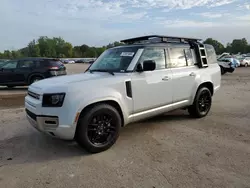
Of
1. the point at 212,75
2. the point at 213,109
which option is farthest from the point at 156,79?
the point at 213,109

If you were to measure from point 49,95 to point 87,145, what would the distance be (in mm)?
1001

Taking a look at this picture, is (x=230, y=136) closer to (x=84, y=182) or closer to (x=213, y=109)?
(x=213, y=109)

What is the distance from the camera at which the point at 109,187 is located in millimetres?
2834

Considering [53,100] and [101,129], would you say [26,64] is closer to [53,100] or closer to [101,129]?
[53,100]

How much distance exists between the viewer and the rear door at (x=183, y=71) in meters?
4.87

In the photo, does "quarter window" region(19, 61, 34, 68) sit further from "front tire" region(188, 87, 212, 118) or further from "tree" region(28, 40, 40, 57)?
"tree" region(28, 40, 40, 57)

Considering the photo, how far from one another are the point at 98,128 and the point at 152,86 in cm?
137

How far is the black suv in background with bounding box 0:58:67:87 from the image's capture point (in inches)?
459

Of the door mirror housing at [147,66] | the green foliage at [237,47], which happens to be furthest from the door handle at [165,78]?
the green foliage at [237,47]

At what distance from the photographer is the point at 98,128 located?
3744 mm

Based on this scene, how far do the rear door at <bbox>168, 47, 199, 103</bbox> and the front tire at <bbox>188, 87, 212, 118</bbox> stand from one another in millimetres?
295

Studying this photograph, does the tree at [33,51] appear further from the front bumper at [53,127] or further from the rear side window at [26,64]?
the front bumper at [53,127]

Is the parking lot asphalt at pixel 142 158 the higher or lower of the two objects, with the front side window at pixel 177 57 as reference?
lower

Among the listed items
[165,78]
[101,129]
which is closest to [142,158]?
[101,129]
